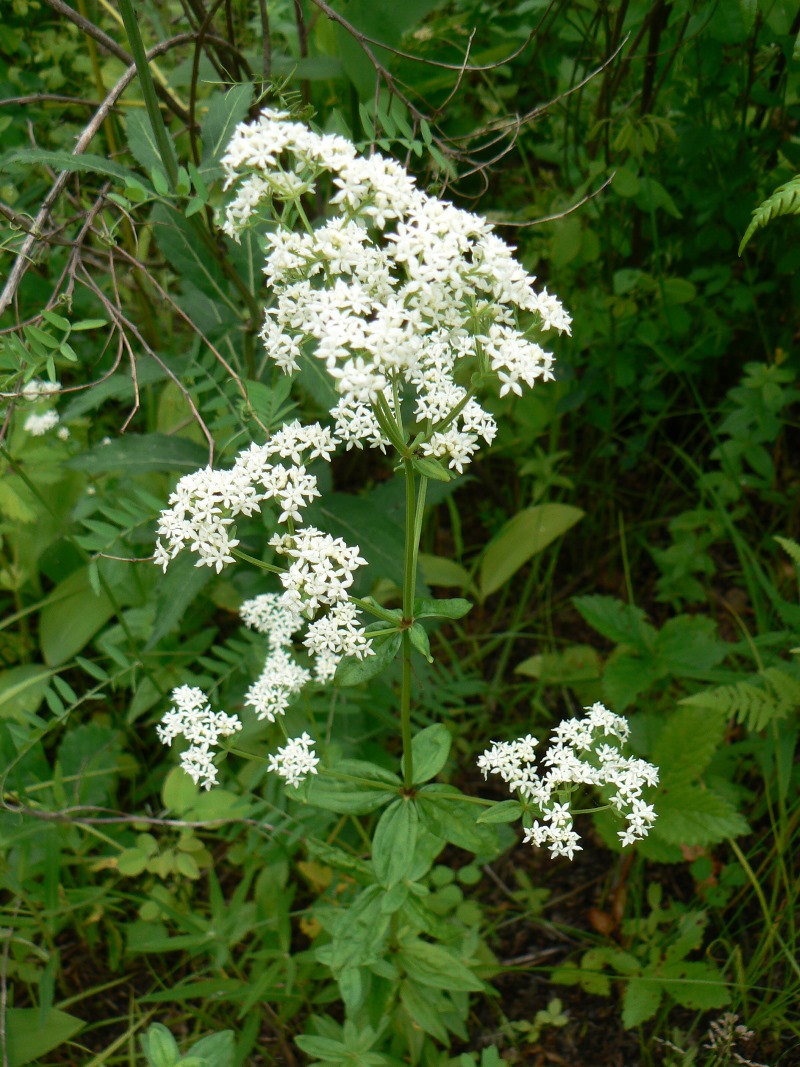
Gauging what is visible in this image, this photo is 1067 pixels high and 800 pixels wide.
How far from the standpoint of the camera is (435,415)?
1860 millimetres

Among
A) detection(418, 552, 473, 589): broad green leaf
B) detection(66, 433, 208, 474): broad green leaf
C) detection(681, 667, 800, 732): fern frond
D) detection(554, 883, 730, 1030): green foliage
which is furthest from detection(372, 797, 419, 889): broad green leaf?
detection(418, 552, 473, 589): broad green leaf

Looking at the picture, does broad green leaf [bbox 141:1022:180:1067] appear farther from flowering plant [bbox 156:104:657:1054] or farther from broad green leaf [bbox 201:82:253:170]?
broad green leaf [bbox 201:82:253:170]

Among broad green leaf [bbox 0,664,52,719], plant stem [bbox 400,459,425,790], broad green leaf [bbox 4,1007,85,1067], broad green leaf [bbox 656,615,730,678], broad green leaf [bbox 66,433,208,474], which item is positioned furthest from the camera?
broad green leaf [bbox 0,664,52,719]

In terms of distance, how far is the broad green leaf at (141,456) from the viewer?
2738 mm

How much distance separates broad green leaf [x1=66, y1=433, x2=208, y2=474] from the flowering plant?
2.03 ft

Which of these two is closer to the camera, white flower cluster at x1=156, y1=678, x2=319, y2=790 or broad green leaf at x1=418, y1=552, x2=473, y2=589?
white flower cluster at x1=156, y1=678, x2=319, y2=790

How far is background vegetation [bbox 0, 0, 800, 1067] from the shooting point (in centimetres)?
254

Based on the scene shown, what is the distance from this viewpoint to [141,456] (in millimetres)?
2779

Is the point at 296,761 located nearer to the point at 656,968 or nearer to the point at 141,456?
the point at 141,456

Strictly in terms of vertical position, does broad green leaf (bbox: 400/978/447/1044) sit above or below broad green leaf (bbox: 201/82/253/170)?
below

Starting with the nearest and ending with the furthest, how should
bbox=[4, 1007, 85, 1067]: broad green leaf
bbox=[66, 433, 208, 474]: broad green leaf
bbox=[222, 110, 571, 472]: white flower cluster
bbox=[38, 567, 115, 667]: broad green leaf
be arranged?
bbox=[222, 110, 571, 472]: white flower cluster
bbox=[4, 1007, 85, 1067]: broad green leaf
bbox=[66, 433, 208, 474]: broad green leaf
bbox=[38, 567, 115, 667]: broad green leaf

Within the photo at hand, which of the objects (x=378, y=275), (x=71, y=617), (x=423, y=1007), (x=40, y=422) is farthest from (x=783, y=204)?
(x=71, y=617)

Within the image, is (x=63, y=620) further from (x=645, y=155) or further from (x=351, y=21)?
(x=645, y=155)

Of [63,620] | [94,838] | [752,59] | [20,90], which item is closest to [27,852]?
[94,838]
